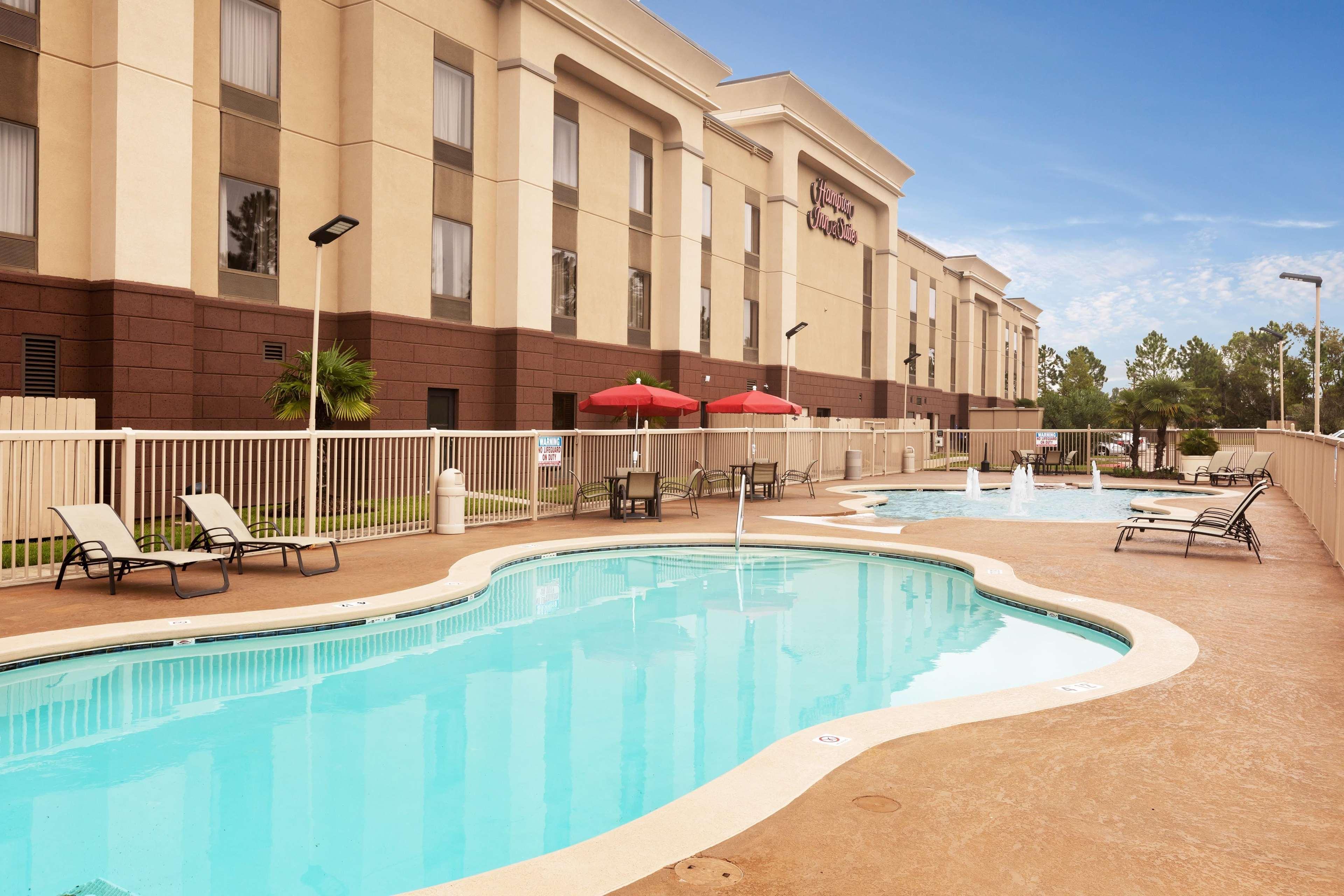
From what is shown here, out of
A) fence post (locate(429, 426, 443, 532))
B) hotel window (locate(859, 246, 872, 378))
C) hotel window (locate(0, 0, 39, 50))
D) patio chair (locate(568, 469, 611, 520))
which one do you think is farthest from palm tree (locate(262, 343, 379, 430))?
hotel window (locate(859, 246, 872, 378))

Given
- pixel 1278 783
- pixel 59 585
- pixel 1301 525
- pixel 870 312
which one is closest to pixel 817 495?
pixel 1301 525

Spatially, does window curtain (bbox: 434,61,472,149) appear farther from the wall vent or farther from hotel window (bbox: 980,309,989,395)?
hotel window (bbox: 980,309,989,395)

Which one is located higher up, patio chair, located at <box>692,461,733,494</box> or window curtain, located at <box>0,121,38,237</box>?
window curtain, located at <box>0,121,38,237</box>

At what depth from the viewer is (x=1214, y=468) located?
30.8m

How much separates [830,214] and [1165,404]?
626 inches

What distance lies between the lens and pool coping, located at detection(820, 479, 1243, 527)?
17.6m

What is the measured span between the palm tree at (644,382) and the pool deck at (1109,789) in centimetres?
1593

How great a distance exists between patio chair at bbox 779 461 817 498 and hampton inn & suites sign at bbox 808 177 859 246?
15.5 meters

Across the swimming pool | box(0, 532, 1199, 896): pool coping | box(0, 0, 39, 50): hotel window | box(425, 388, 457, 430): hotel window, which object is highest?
box(0, 0, 39, 50): hotel window

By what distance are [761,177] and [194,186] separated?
23226mm

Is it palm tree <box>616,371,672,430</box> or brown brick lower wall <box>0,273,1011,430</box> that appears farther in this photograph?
palm tree <box>616,371,672,430</box>

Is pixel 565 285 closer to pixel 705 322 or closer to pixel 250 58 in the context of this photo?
pixel 705 322

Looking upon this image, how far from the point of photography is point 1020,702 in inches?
233

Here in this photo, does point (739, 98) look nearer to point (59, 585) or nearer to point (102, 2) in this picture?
point (102, 2)
